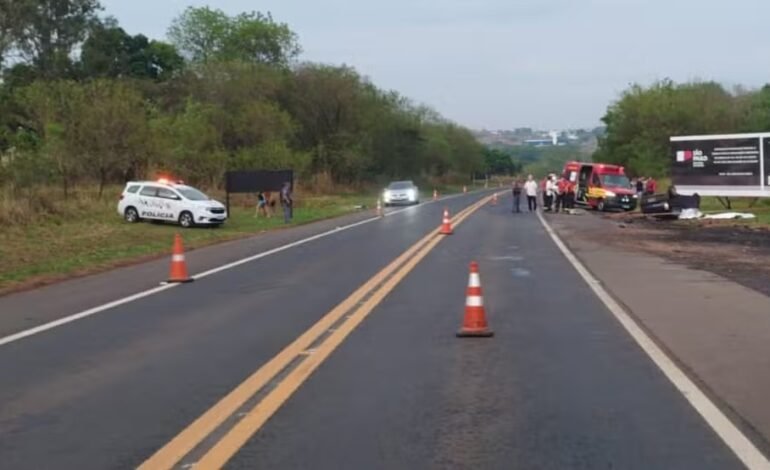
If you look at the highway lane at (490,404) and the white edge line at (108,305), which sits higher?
the highway lane at (490,404)

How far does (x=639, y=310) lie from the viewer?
14.1 m

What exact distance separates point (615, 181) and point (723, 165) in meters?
6.56

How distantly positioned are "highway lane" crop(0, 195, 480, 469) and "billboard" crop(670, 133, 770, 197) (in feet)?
102

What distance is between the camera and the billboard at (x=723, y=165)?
1811 inches

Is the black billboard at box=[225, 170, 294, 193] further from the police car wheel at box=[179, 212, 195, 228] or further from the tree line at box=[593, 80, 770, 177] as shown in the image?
the tree line at box=[593, 80, 770, 177]

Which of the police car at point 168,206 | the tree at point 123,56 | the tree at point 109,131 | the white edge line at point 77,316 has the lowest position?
the white edge line at point 77,316

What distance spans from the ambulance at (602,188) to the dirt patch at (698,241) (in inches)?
215

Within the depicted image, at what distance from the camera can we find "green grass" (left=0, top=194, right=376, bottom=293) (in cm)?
2214

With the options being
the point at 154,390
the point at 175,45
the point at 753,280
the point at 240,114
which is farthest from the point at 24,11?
the point at 154,390

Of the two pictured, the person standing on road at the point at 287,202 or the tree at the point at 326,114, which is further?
the tree at the point at 326,114

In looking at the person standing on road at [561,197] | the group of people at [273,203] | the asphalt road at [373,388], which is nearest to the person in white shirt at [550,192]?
the person standing on road at [561,197]

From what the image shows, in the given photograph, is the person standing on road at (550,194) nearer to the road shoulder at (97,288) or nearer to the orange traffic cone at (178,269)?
the road shoulder at (97,288)

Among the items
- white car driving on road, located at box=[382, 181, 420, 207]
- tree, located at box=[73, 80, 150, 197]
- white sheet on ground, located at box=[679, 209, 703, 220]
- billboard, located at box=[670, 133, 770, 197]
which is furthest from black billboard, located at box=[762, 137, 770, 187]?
tree, located at box=[73, 80, 150, 197]

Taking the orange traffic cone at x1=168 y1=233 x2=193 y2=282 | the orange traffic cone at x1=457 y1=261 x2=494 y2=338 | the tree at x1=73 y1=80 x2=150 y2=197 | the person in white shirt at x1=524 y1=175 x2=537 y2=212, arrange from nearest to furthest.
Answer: the orange traffic cone at x1=457 y1=261 x2=494 y2=338
the orange traffic cone at x1=168 y1=233 x2=193 y2=282
the tree at x1=73 y1=80 x2=150 y2=197
the person in white shirt at x1=524 y1=175 x2=537 y2=212
